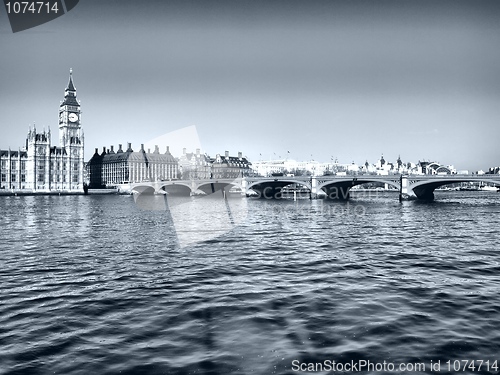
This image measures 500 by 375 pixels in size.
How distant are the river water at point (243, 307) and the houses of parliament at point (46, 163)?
4605 inches

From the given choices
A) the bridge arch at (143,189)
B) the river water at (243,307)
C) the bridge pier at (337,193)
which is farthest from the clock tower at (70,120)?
the river water at (243,307)

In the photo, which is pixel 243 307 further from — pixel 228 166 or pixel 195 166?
pixel 228 166

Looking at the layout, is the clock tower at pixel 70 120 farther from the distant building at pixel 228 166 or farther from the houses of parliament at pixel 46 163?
the distant building at pixel 228 166

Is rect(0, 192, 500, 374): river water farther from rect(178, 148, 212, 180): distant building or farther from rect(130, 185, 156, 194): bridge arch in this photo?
rect(178, 148, 212, 180): distant building

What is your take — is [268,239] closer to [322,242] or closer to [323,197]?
[322,242]

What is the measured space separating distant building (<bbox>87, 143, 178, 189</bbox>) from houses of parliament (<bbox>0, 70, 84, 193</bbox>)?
1475 cm

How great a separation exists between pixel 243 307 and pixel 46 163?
441 feet

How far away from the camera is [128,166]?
492 feet

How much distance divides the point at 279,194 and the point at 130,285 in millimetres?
111700

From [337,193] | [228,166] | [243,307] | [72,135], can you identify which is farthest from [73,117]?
[243,307]

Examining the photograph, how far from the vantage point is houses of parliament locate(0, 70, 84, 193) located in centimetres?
12525

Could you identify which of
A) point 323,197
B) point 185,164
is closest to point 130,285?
point 323,197

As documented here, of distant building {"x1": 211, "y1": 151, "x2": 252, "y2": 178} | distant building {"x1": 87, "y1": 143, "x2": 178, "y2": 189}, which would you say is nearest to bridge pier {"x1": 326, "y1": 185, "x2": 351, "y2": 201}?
distant building {"x1": 211, "y1": 151, "x2": 252, "y2": 178}

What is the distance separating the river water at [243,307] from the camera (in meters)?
8.55
